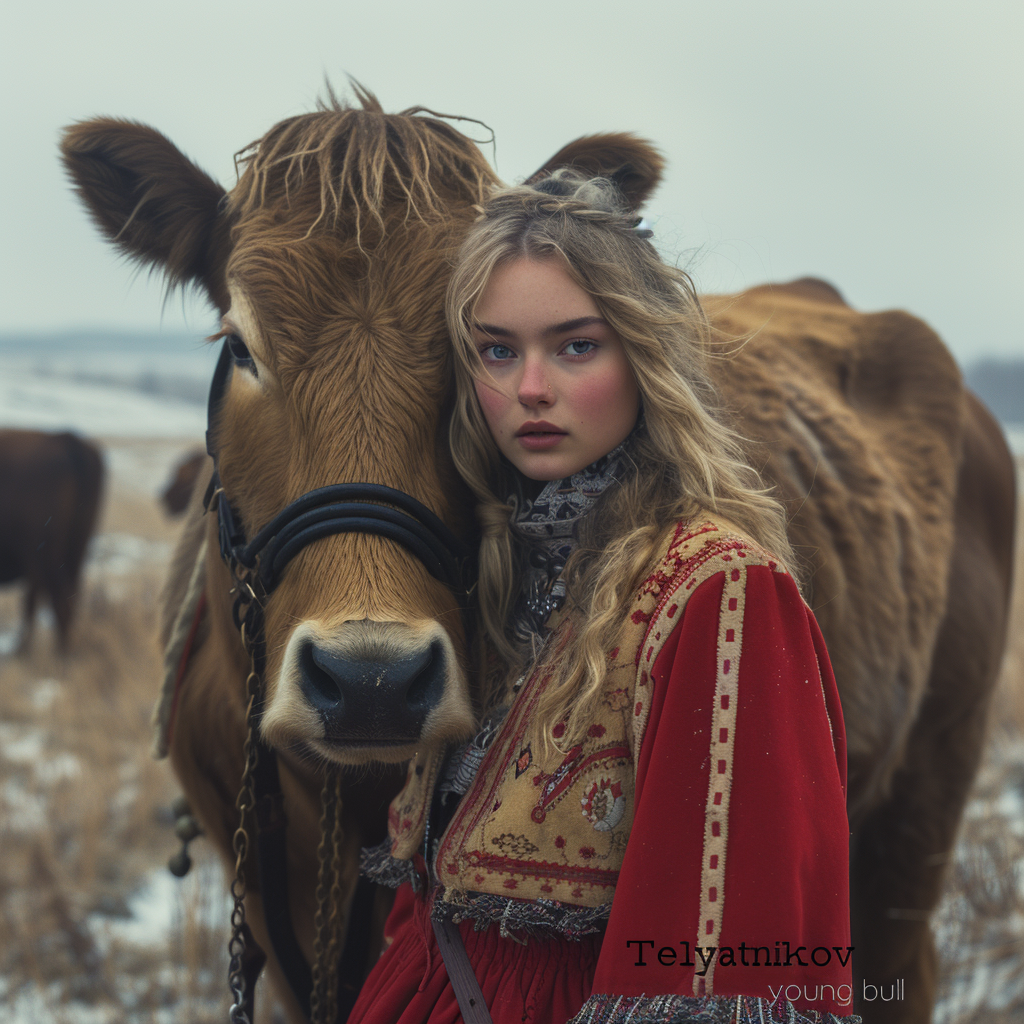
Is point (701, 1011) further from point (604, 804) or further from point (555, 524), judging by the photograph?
point (555, 524)

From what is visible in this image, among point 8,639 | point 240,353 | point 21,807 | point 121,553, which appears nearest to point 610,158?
point 240,353

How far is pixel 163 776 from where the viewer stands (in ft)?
18.7

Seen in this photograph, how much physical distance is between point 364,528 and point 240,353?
1.95 ft

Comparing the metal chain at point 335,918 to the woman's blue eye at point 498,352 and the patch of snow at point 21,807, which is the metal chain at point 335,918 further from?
the patch of snow at point 21,807

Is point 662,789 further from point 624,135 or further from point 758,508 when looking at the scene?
point 624,135

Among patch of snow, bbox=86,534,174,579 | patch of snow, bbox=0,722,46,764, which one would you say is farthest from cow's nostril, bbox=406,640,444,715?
patch of snow, bbox=86,534,174,579

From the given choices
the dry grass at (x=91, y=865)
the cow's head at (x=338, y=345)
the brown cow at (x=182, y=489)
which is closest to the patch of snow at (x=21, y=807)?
the dry grass at (x=91, y=865)

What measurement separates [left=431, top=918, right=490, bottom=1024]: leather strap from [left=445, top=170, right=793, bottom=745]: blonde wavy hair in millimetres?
385

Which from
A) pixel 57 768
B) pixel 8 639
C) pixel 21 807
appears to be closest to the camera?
pixel 21 807

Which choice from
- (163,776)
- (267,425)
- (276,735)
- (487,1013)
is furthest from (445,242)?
(163,776)

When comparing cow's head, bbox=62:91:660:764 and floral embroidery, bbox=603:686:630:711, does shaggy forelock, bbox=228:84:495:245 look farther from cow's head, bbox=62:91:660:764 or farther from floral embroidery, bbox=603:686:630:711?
floral embroidery, bbox=603:686:630:711

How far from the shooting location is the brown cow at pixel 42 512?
9797 millimetres

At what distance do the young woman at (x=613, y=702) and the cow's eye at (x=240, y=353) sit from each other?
497 mm

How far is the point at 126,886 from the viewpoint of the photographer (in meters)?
4.52
